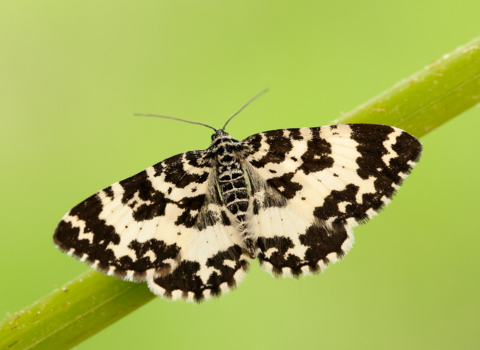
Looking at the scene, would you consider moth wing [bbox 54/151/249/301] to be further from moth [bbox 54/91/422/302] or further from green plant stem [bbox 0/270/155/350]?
green plant stem [bbox 0/270/155/350]

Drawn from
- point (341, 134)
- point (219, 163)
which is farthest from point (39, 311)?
point (341, 134)

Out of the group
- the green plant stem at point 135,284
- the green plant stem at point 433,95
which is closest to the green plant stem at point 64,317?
the green plant stem at point 135,284

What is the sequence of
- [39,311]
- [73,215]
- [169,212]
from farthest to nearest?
[169,212] → [73,215] → [39,311]

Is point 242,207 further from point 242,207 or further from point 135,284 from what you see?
point 135,284

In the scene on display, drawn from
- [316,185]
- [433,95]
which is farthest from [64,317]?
[433,95]

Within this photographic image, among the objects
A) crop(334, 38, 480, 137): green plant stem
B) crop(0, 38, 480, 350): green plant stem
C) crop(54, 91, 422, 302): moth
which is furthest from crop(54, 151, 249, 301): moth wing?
crop(334, 38, 480, 137): green plant stem

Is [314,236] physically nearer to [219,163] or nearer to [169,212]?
[219,163]
